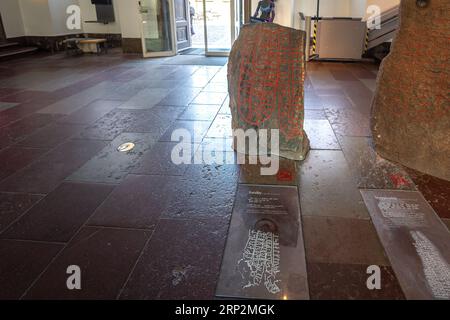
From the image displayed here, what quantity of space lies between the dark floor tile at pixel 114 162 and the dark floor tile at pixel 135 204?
19 centimetres

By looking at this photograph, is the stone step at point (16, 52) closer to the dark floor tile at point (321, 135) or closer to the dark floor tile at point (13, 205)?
the dark floor tile at point (13, 205)

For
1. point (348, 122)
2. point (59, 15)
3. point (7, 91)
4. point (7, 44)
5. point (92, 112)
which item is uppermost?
point (59, 15)

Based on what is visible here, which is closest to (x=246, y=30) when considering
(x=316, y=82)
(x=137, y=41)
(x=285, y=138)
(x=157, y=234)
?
(x=285, y=138)

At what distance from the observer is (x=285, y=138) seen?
3.43 meters

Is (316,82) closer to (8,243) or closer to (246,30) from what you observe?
(246,30)

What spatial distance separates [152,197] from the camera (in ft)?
9.21

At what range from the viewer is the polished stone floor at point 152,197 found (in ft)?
6.53

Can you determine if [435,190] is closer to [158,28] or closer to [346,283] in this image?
[346,283]

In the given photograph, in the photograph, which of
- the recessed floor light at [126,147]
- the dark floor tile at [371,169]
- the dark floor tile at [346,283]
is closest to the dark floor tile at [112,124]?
the recessed floor light at [126,147]

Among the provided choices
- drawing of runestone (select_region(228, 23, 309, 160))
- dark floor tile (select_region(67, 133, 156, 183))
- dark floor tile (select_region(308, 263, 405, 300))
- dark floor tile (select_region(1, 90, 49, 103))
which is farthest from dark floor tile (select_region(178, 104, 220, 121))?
dark floor tile (select_region(308, 263, 405, 300))

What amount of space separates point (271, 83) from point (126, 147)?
1.74 m


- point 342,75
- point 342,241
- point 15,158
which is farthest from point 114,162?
point 342,75
